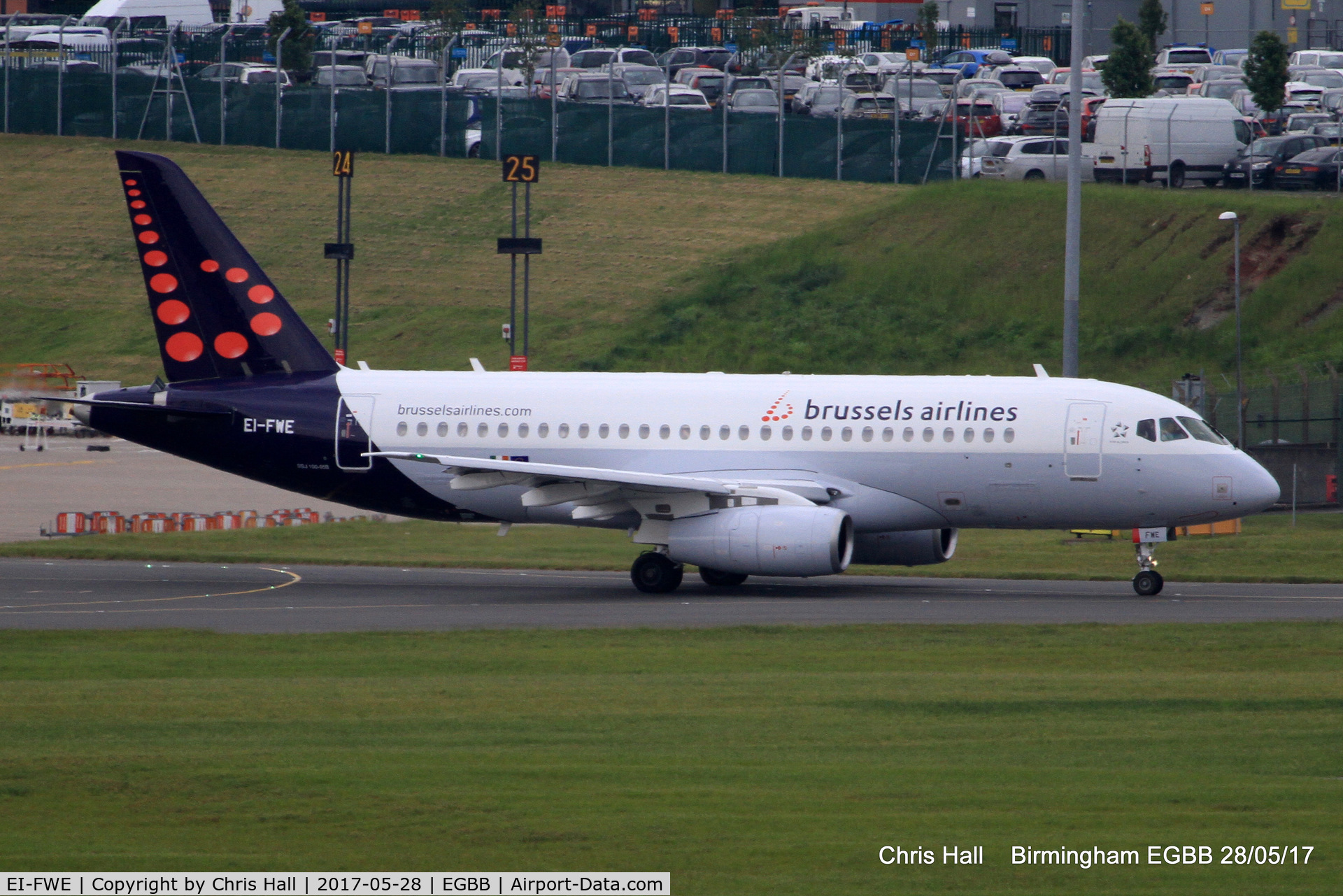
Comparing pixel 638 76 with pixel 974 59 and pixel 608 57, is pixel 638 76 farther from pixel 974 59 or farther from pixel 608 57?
pixel 974 59

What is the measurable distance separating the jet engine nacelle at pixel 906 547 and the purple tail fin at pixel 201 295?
1018cm

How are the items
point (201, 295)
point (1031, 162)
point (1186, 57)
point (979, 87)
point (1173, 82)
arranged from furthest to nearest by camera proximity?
point (1186, 57) < point (1173, 82) < point (979, 87) < point (1031, 162) < point (201, 295)

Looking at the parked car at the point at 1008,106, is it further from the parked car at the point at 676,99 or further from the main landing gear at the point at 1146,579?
the main landing gear at the point at 1146,579

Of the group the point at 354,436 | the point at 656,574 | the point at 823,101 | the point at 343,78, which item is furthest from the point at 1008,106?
the point at 354,436

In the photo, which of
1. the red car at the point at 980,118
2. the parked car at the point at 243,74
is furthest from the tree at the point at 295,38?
the red car at the point at 980,118

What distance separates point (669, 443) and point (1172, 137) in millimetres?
41809

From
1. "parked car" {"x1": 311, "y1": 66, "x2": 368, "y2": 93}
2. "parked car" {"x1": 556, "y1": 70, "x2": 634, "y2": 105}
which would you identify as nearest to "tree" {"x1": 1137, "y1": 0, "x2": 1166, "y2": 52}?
"parked car" {"x1": 556, "y1": 70, "x2": 634, "y2": 105}

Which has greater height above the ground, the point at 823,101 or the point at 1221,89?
the point at 1221,89

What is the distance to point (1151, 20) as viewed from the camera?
92.0 m

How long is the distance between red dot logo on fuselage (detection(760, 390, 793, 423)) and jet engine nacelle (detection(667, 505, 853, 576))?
1.94 meters

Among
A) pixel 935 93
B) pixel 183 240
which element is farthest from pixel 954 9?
pixel 183 240

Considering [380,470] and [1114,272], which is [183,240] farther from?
[1114,272]

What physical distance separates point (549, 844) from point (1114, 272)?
5495cm

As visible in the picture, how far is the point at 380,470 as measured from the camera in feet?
99.3
